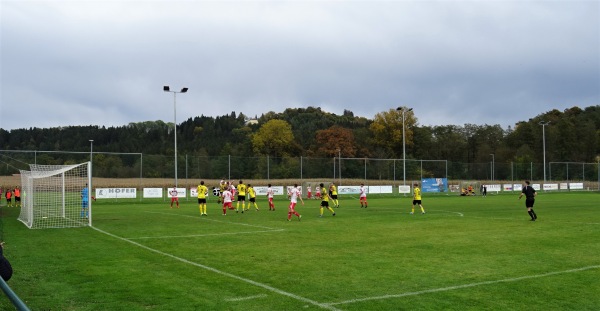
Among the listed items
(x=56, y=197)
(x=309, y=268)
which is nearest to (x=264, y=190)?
(x=56, y=197)

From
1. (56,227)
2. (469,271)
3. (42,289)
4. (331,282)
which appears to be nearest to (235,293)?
(331,282)

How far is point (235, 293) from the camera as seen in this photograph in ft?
29.5

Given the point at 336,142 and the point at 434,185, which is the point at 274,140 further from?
the point at 434,185

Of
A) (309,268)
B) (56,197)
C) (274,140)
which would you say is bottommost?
(309,268)

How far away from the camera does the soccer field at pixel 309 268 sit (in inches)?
332

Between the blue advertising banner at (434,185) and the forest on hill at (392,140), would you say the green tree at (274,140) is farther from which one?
the blue advertising banner at (434,185)

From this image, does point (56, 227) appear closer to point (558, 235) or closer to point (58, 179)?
point (58, 179)

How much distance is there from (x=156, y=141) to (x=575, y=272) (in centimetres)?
7590

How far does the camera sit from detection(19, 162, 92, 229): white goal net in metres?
23.4

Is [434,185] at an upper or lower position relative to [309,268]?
upper

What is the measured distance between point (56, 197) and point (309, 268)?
21155mm

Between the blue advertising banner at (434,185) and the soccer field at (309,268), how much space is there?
39449 mm

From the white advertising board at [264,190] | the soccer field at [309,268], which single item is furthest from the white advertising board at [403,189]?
the soccer field at [309,268]

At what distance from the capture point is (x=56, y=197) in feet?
91.4
